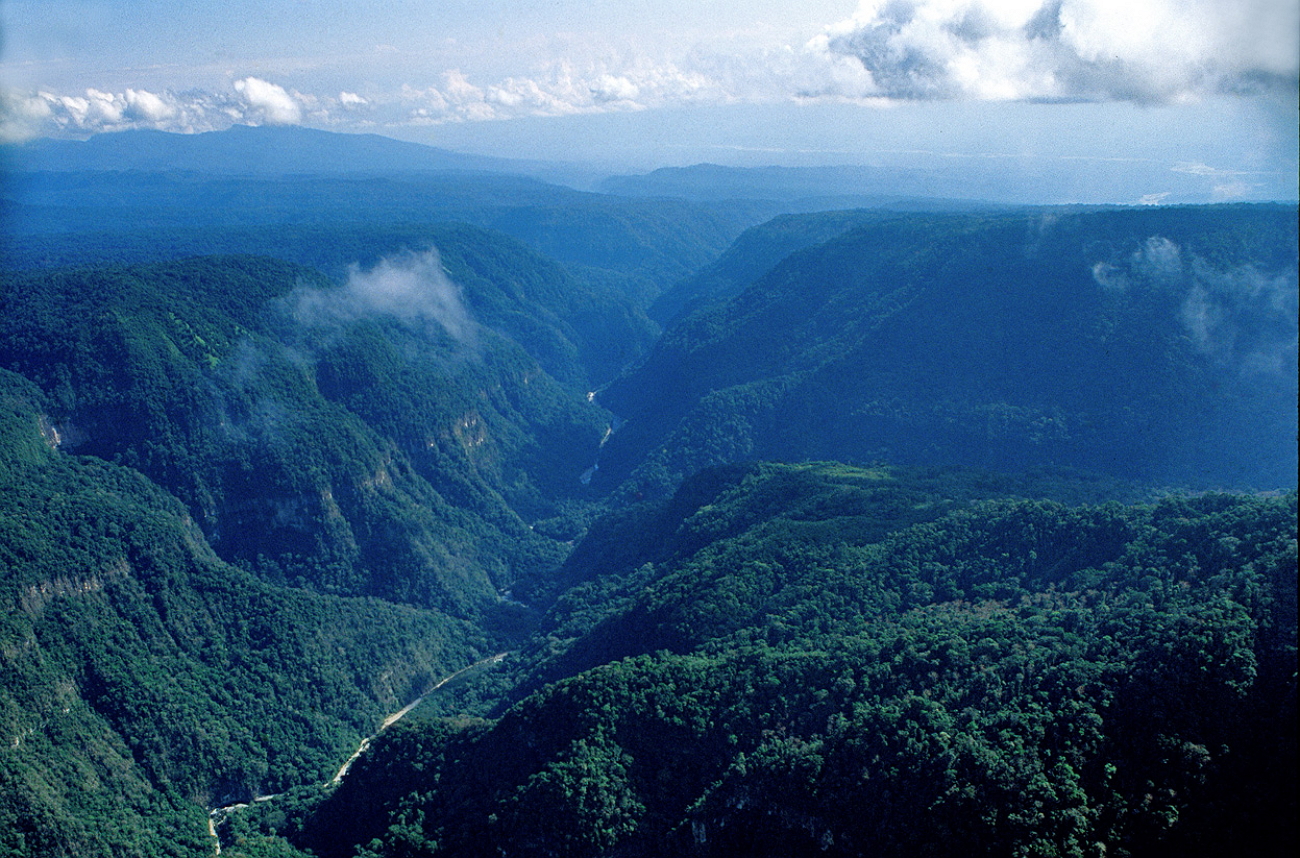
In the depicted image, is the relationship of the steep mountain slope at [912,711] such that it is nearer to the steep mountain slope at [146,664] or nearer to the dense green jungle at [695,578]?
the dense green jungle at [695,578]

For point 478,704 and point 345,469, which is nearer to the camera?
point 478,704

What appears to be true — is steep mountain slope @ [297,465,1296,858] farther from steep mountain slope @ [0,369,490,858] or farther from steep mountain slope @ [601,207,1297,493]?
steep mountain slope @ [601,207,1297,493]

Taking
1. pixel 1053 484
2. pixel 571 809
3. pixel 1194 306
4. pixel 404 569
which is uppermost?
pixel 1194 306

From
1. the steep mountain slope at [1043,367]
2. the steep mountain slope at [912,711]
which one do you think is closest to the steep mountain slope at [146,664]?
the steep mountain slope at [912,711]

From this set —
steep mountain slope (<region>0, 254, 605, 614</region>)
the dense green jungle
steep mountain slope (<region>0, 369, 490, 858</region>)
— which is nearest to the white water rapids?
the dense green jungle

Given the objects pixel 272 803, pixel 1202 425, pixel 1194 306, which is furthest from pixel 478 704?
pixel 1194 306

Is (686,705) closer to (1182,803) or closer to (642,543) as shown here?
(1182,803)

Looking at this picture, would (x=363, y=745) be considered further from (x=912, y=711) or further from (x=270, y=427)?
(x=912, y=711)
